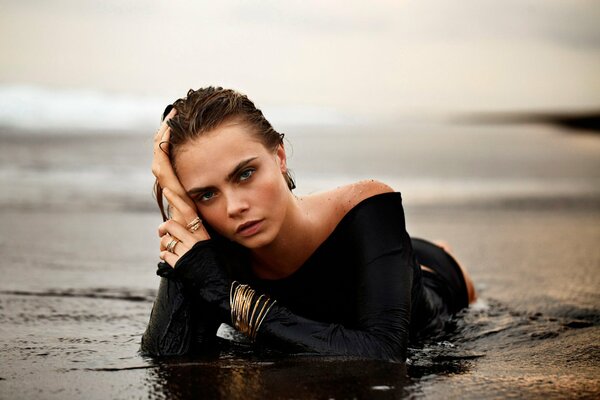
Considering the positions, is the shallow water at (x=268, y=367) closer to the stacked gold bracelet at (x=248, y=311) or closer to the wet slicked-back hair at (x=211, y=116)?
the stacked gold bracelet at (x=248, y=311)

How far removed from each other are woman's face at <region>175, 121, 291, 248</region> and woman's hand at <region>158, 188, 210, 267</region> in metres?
0.10

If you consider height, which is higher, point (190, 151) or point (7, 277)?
point (190, 151)

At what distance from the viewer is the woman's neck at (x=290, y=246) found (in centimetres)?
326

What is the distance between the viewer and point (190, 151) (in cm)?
294

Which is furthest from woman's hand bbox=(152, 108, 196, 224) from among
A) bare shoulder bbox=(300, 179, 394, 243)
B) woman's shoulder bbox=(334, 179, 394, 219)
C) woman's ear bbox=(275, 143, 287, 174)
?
woman's shoulder bbox=(334, 179, 394, 219)

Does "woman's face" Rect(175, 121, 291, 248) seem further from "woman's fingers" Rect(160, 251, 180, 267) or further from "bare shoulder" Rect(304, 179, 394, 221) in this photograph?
"bare shoulder" Rect(304, 179, 394, 221)

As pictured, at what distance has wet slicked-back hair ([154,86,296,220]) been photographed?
2939mm

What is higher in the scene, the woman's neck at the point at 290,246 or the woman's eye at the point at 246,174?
the woman's eye at the point at 246,174

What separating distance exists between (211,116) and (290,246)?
2.26 feet

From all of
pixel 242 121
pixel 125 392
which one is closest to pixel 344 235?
pixel 242 121

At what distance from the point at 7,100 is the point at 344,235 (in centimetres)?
1559

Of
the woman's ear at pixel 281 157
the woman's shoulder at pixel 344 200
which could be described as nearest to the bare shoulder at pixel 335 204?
the woman's shoulder at pixel 344 200

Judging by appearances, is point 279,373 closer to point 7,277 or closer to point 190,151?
point 190,151

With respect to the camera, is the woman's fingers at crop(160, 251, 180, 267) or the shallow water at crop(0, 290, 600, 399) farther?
the woman's fingers at crop(160, 251, 180, 267)
